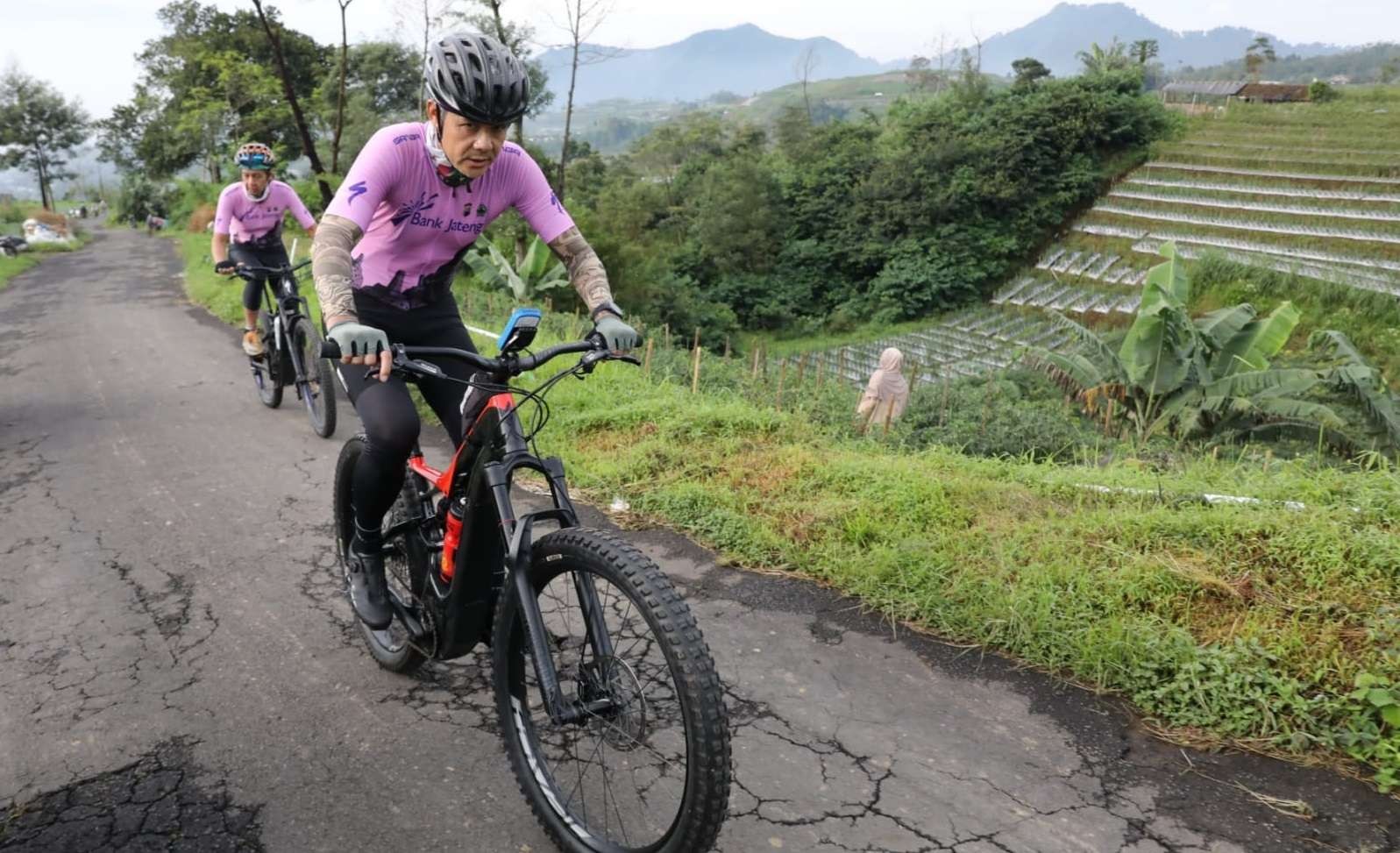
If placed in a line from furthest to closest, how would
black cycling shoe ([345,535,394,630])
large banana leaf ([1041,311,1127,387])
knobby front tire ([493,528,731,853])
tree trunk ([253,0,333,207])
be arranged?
tree trunk ([253,0,333,207]), large banana leaf ([1041,311,1127,387]), black cycling shoe ([345,535,394,630]), knobby front tire ([493,528,731,853])

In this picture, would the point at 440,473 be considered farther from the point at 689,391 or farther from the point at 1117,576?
the point at 689,391

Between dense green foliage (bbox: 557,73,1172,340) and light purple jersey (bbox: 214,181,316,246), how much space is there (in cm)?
2650

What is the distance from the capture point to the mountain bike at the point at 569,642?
219 centimetres

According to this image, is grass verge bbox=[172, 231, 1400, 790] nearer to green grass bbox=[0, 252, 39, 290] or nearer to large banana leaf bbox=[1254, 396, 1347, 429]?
large banana leaf bbox=[1254, 396, 1347, 429]

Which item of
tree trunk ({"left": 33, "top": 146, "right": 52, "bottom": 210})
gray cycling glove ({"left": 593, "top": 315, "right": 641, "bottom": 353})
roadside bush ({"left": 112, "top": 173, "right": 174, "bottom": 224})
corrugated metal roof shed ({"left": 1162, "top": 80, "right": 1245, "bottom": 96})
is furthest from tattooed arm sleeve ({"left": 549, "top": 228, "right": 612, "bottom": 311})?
corrugated metal roof shed ({"left": 1162, "top": 80, "right": 1245, "bottom": 96})

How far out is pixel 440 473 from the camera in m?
3.17

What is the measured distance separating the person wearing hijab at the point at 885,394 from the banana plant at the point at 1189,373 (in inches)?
134

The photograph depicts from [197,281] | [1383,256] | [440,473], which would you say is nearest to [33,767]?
[440,473]

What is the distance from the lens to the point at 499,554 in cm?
289

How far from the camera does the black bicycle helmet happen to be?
2680 mm

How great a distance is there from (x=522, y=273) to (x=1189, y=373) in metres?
11.2

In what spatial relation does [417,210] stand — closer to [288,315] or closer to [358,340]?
[358,340]

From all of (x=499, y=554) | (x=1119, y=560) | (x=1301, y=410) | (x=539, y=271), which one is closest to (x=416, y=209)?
(x=499, y=554)

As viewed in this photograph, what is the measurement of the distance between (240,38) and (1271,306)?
147ft
